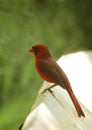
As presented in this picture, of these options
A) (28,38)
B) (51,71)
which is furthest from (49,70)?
(28,38)

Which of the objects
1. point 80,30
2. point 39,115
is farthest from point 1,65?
point 80,30

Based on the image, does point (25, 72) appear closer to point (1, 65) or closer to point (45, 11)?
point (1, 65)

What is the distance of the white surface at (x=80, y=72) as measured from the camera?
1.46 meters

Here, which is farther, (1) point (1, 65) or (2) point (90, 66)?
(2) point (90, 66)

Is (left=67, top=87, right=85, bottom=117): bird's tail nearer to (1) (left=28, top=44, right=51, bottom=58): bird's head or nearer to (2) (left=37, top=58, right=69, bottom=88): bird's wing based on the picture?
(2) (left=37, top=58, right=69, bottom=88): bird's wing

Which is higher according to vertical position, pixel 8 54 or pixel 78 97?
pixel 8 54

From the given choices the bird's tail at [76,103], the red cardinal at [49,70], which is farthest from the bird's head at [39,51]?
the bird's tail at [76,103]

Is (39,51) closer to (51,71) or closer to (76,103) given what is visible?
(51,71)

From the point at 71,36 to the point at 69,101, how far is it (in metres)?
0.24

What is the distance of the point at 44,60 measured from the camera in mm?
1400

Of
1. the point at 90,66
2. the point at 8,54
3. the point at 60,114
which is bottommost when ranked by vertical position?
the point at 60,114

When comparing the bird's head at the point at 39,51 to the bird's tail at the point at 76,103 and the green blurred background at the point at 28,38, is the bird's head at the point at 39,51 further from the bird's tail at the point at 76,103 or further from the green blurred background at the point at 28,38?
the bird's tail at the point at 76,103

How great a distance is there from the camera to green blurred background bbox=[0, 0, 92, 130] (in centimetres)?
137

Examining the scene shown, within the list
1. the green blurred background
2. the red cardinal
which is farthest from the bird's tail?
the green blurred background
